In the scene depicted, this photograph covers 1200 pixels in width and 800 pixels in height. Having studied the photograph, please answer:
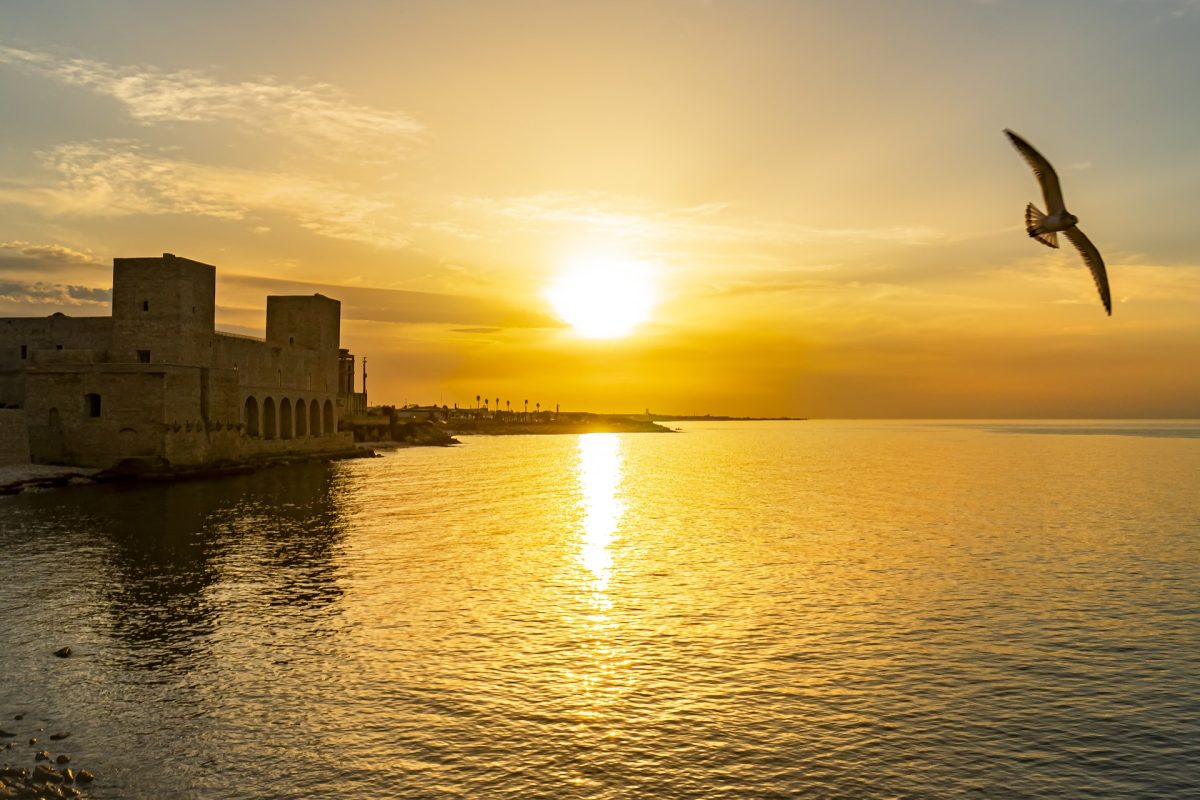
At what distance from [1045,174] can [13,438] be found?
56.4m

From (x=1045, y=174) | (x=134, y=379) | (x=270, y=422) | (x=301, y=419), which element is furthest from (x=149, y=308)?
(x=1045, y=174)

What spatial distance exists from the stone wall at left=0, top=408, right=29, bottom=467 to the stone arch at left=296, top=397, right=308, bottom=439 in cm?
2631

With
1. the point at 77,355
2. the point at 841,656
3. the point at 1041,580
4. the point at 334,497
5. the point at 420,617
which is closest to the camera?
the point at 841,656

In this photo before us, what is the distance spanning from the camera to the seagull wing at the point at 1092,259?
47.7ft

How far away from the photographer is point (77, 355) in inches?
2021

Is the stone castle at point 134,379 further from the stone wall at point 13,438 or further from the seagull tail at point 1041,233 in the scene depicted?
the seagull tail at point 1041,233

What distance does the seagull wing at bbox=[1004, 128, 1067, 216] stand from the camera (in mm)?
14391

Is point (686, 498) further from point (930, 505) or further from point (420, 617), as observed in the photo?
point (420, 617)

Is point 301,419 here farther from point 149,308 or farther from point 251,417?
point 149,308

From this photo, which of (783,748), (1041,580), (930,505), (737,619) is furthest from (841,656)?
(930,505)

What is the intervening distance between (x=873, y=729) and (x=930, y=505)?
1455 inches

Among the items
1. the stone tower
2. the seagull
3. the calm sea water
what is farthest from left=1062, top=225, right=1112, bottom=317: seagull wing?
the stone tower

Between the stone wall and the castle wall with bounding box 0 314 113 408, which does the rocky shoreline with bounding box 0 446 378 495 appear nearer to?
the stone wall

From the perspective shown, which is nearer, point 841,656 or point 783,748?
point 783,748
